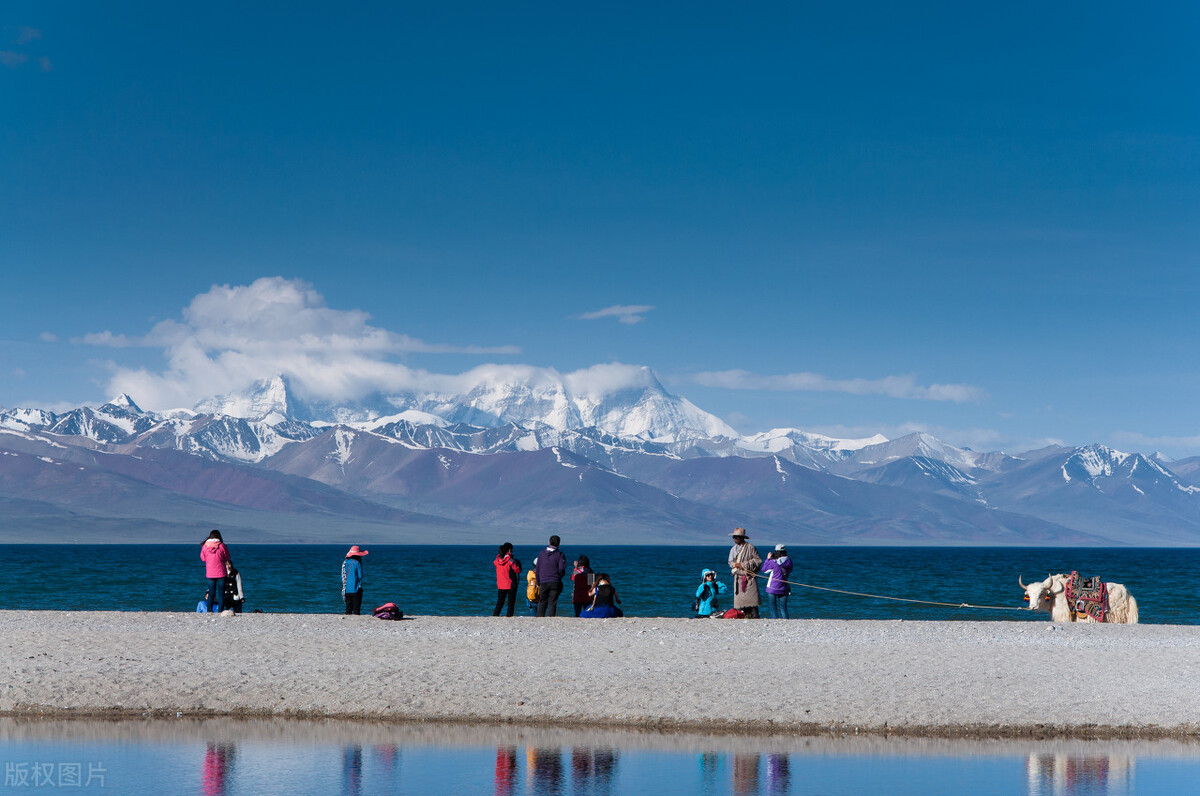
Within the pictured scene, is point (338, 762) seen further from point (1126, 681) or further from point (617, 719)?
point (1126, 681)

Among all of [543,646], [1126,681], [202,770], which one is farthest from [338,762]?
[1126,681]

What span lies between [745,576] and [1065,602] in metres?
11.4

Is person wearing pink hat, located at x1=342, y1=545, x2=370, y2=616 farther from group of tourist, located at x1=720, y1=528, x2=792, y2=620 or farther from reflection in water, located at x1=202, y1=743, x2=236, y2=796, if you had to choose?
reflection in water, located at x1=202, y1=743, x2=236, y2=796

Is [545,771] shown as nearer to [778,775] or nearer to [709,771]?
[709,771]

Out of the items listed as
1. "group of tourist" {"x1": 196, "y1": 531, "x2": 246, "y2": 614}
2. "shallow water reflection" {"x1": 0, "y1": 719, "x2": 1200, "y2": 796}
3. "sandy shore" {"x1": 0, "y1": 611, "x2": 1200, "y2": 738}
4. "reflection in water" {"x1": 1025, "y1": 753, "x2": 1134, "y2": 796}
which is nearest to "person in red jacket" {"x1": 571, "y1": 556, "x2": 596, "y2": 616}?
"sandy shore" {"x1": 0, "y1": 611, "x2": 1200, "y2": 738}

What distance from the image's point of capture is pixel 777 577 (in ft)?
95.5

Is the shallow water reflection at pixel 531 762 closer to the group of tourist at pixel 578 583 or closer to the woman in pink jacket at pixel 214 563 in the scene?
the group of tourist at pixel 578 583

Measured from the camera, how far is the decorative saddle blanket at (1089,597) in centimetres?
3412

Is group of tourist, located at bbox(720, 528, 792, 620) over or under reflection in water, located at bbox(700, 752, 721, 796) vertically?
over

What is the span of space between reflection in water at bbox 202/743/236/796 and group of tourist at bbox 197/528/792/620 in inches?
502

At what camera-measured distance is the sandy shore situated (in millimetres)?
18375

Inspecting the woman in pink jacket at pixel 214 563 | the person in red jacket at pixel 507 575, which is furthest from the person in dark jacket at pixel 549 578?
the woman in pink jacket at pixel 214 563

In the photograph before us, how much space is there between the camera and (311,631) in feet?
81.5

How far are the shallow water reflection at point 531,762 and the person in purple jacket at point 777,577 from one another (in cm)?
1147
